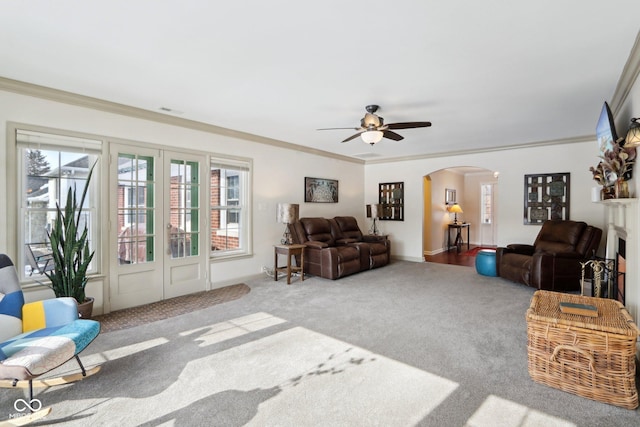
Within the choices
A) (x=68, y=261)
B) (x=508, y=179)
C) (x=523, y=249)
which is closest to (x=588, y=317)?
(x=523, y=249)

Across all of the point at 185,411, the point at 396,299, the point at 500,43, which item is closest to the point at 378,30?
the point at 500,43

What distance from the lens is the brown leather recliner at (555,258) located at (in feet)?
14.7

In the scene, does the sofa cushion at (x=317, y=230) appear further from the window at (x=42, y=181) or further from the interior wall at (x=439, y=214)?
the window at (x=42, y=181)

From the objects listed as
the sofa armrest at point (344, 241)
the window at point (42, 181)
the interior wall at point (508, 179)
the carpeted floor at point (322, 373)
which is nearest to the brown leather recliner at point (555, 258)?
the interior wall at point (508, 179)

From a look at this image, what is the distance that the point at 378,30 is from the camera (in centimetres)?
223

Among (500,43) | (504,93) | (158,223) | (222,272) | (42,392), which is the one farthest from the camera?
(222,272)

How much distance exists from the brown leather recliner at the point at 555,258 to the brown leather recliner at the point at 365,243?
2.10m

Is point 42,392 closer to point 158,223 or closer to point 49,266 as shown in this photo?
point 49,266

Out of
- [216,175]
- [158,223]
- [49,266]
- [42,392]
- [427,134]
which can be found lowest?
[42,392]

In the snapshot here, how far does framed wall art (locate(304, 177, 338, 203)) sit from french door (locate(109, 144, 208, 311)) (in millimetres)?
2272

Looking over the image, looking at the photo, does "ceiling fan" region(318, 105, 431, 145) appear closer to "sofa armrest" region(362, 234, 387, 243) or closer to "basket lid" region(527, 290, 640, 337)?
"basket lid" region(527, 290, 640, 337)

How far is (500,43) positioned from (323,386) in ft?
9.25

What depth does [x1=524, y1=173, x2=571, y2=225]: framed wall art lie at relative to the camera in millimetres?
5590

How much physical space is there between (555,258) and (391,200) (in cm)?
373
